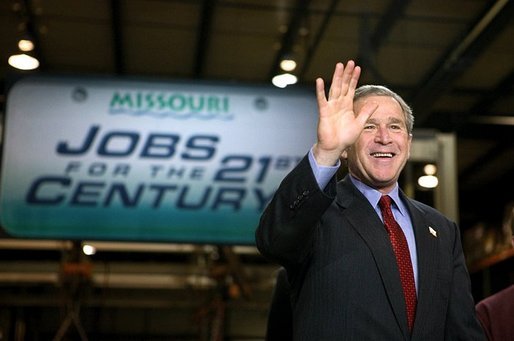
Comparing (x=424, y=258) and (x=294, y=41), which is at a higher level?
(x=294, y=41)

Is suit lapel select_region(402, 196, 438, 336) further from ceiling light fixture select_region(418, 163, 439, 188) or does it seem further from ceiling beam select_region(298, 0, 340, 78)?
ceiling beam select_region(298, 0, 340, 78)

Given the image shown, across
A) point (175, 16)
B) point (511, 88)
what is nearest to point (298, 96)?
point (175, 16)

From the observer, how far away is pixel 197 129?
5598mm

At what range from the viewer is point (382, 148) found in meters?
2.38

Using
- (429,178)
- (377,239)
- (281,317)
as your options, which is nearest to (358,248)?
(377,239)

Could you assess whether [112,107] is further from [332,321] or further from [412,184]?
[332,321]

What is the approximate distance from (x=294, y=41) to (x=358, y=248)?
20.0 feet

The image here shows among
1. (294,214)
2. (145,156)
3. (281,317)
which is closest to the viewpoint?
(294,214)

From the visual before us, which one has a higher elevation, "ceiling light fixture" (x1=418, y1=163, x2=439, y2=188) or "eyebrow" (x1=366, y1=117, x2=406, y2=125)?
"ceiling light fixture" (x1=418, y1=163, x2=439, y2=188)

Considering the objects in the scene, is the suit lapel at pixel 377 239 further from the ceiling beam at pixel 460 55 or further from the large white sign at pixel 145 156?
the ceiling beam at pixel 460 55

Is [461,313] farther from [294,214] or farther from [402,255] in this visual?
[294,214]

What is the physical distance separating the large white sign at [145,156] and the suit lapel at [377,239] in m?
3.05

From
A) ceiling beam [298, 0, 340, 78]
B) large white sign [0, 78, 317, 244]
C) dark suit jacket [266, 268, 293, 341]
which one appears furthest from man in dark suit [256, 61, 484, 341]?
ceiling beam [298, 0, 340, 78]

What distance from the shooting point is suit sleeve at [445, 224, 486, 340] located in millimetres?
2254
